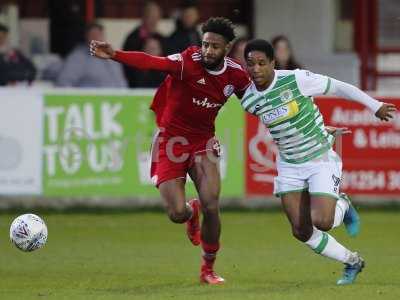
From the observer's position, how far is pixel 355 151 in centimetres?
1831

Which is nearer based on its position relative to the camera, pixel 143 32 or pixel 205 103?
pixel 205 103

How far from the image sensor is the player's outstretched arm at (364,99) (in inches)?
441

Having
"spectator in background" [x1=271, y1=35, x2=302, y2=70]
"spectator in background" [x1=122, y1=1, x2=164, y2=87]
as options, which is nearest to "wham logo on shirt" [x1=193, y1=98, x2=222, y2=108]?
"spectator in background" [x1=271, y1=35, x2=302, y2=70]

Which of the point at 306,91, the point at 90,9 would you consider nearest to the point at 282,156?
the point at 306,91

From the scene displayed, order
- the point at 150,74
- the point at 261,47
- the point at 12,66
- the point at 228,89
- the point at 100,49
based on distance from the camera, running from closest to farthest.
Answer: the point at 100,49
the point at 261,47
the point at 228,89
the point at 12,66
the point at 150,74

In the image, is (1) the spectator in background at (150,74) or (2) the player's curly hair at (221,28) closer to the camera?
(2) the player's curly hair at (221,28)

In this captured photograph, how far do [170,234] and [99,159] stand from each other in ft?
7.07

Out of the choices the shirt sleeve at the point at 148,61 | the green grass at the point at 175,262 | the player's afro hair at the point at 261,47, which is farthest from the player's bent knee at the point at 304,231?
the shirt sleeve at the point at 148,61

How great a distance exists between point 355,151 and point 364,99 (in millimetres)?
7112

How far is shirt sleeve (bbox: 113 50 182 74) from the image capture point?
1101 cm

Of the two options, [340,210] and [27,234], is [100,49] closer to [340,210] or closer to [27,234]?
[27,234]

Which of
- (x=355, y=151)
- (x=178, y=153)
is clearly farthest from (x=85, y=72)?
(x=178, y=153)

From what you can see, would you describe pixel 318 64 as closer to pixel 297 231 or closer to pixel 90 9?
pixel 90 9

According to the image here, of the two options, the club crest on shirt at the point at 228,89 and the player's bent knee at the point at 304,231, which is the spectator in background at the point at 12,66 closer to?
the club crest on shirt at the point at 228,89
